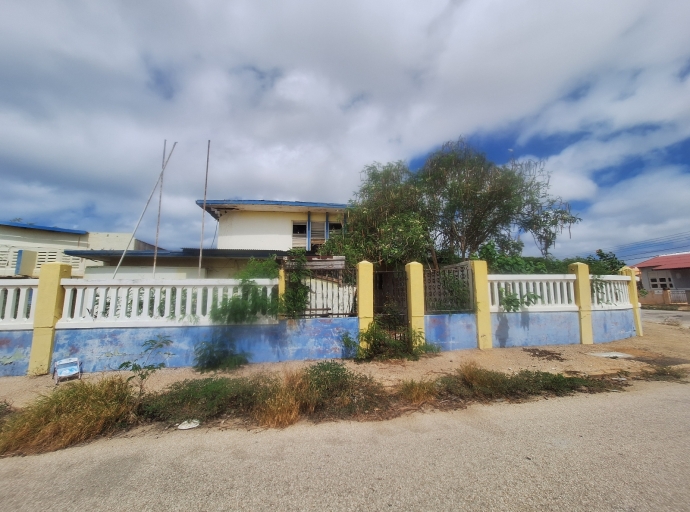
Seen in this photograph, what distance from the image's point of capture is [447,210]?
33.4ft

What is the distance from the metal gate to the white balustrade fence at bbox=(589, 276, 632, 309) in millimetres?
4727

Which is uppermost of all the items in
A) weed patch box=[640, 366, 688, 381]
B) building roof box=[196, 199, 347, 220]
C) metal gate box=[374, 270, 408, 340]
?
building roof box=[196, 199, 347, 220]

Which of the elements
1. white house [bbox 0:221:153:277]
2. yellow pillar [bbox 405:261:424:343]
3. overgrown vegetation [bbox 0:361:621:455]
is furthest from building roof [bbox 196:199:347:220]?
overgrown vegetation [bbox 0:361:621:455]

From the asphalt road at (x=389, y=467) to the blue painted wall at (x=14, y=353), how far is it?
3280 mm

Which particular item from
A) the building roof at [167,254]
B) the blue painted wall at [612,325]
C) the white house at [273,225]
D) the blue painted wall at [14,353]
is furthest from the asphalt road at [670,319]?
the blue painted wall at [14,353]

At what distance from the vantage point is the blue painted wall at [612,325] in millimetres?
7961

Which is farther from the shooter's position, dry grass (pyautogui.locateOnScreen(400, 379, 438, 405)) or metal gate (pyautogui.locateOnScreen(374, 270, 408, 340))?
metal gate (pyautogui.locateOnScreen(374, 270, 408, 340))

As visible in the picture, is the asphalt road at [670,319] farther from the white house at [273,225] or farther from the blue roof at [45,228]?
the blue roof at [45,228]

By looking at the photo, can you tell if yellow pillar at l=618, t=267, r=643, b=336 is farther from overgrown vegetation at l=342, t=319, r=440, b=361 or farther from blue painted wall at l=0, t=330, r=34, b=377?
blue painted wall at l=0, t=330, r=34, b=377

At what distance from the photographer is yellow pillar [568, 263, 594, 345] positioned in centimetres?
774

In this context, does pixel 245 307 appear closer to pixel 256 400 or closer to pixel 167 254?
pixel 256 400

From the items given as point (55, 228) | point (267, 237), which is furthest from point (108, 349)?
point (55, 228)

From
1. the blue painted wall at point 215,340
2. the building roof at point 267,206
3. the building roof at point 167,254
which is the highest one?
the building roof at point 267,206

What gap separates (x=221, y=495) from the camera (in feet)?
8.20
